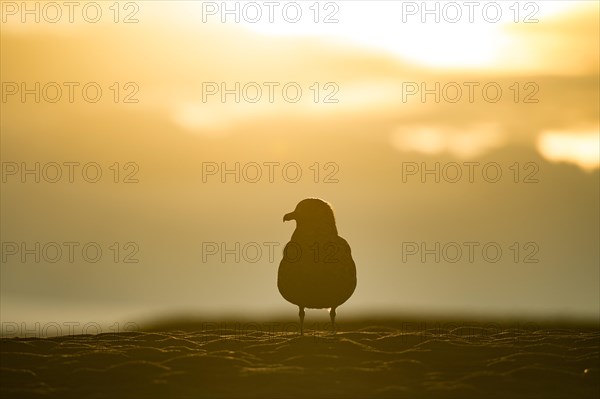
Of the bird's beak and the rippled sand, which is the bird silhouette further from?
the rippled sand

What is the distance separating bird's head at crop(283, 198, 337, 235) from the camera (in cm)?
1510

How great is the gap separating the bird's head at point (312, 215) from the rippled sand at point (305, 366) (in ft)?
5.06

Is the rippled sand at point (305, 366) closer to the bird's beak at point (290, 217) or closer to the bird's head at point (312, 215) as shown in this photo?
the bird's head at point (312, 215)

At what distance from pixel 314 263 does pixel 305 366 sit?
3.10 metres

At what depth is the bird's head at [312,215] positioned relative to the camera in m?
15.1

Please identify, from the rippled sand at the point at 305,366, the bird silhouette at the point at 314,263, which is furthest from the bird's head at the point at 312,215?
the rippled sand at the point at 305,366

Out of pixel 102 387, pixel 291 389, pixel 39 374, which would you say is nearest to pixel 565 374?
pixel 291 389

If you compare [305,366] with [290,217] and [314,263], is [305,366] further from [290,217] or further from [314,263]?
[290,217]

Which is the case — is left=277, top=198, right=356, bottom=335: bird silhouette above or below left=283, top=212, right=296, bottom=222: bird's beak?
below

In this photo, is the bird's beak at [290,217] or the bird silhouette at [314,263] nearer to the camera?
the bird silhouette at [314,263]

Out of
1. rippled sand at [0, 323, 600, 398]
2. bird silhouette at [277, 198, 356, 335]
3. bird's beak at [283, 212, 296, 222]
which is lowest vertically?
rippled sand at [0, 323, 600, 398]

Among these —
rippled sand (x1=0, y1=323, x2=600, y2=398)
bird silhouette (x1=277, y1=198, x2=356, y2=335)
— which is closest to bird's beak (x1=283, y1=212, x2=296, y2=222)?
bird silhouette (x1=277, y1=198, x2=356, y2=335)

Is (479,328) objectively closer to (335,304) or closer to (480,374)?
(335,304)

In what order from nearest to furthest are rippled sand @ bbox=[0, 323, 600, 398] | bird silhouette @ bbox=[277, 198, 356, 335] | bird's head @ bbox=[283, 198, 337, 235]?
rippled sand @ bbox=[0, 323, 600, 398], bird silhouette @ bbox=[277, 198, 356, 335], bird's head @ bbox=[283, 198, 337, 235]
